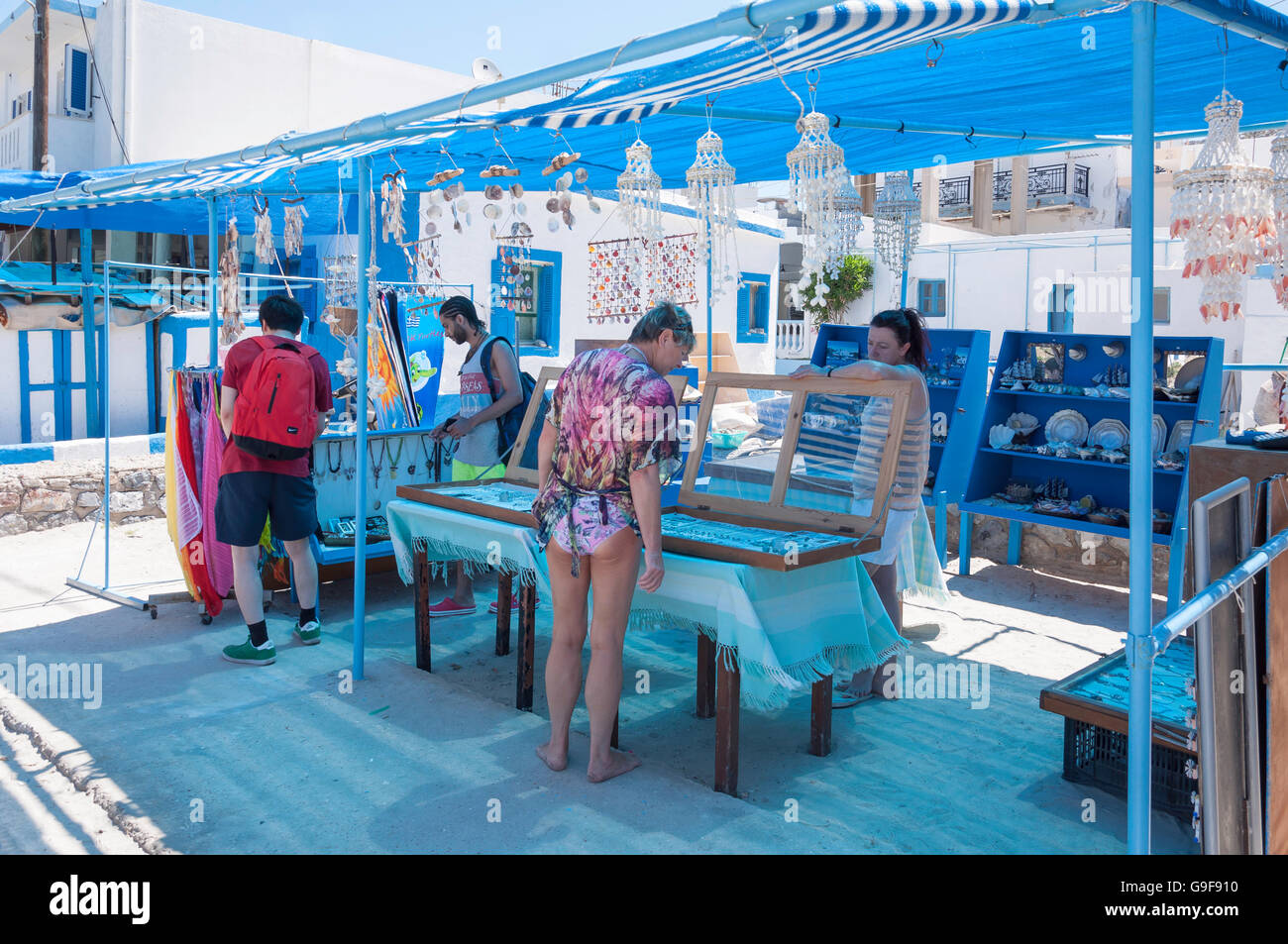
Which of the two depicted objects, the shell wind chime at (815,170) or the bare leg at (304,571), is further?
the bare leg at (304,571)

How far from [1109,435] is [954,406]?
1071 mm

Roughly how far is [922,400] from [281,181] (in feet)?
14.1

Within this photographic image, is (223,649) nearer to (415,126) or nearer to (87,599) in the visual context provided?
(87,599)

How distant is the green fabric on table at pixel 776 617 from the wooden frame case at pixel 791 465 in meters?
0.22

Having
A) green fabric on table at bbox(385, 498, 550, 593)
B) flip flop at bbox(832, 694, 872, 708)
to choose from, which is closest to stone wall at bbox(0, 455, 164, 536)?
green fabric on table at bbox(385, 498, 550, 593)

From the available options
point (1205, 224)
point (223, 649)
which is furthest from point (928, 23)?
point (223, 649)

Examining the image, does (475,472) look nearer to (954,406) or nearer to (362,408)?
(362,408)

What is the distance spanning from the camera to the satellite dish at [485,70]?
4527 millimetres

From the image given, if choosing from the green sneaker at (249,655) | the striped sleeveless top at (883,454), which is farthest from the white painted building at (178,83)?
the striped sleeveless top at (883,454)

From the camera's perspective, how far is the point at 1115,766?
3.67 m

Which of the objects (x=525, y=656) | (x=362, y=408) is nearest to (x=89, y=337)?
(x=362, y=408)

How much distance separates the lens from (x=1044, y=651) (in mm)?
5375

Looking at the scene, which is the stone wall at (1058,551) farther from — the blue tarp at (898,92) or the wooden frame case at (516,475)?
the wooden frame case at (516,475)

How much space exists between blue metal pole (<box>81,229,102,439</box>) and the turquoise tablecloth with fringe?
679 cm
